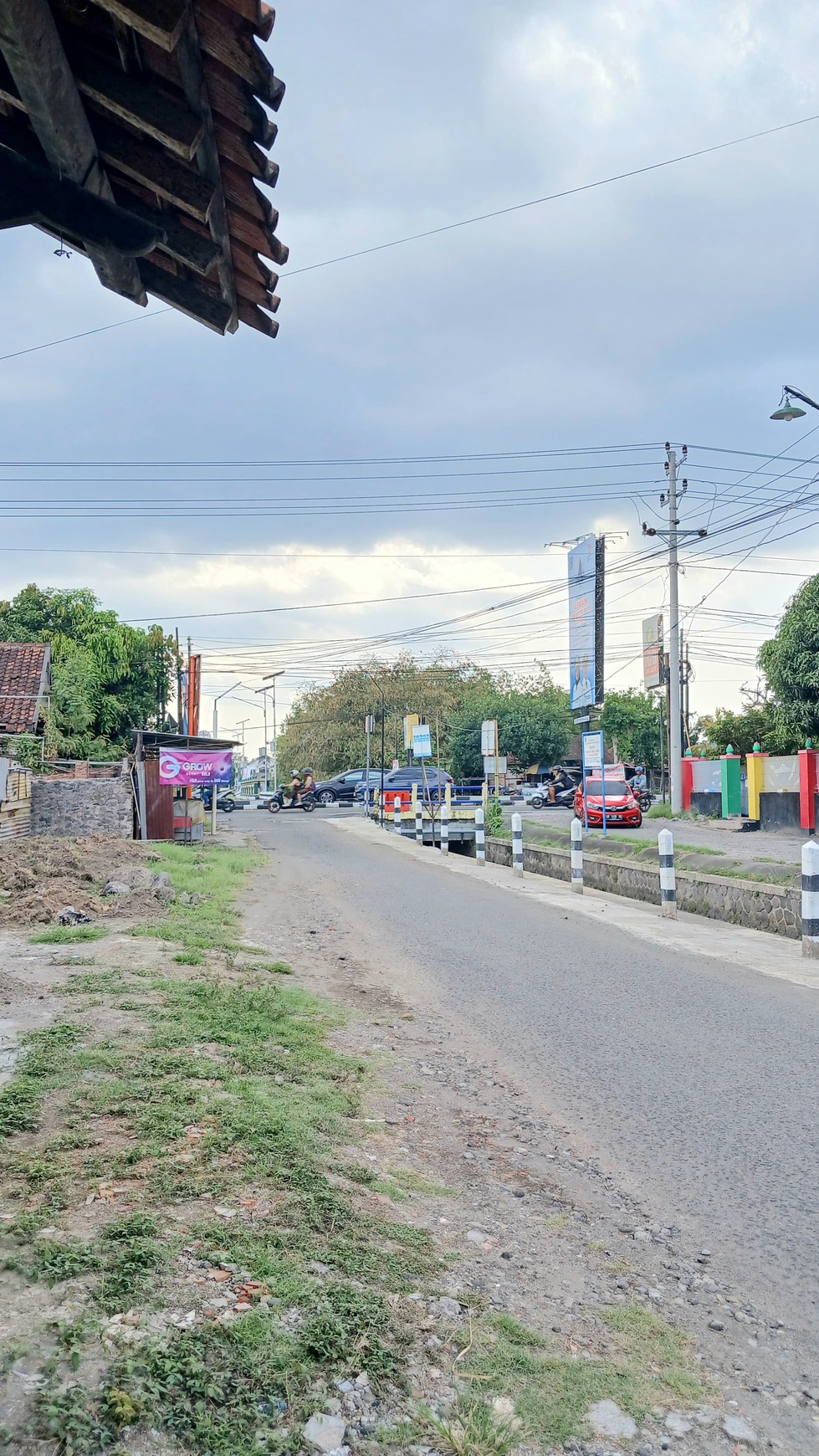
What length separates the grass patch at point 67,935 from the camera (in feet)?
31.6

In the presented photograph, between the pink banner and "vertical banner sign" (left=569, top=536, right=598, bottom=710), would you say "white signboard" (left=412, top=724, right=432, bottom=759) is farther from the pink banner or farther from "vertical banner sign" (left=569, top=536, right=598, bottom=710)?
the pink banner

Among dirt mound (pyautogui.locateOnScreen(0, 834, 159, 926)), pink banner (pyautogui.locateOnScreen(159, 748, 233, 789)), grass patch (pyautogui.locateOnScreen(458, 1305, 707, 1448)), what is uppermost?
pink banner (pyautogui.locateOnScreen(159, 748, 233, 789))

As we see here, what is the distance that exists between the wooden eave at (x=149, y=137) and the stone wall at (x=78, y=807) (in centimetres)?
2257

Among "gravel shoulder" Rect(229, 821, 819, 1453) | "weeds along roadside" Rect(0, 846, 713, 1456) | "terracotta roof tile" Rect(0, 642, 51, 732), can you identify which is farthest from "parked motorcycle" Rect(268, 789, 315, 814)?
"weeds along roadside" Rect(0, 846, 713, 1456)

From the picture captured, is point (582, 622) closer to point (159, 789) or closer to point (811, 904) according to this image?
point (159, 789)

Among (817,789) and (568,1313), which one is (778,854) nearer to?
(817,789)

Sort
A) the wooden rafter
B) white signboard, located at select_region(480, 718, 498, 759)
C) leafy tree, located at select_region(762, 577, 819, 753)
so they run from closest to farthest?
1. the wooden rafter
2. leafy tree, located at select_region(762, 577, 819, 753)
3. white signboard, located at select_region(480, 718, 498, 759)

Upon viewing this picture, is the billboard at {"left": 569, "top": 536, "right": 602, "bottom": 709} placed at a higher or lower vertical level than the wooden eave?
higher

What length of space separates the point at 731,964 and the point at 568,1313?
6591 mm

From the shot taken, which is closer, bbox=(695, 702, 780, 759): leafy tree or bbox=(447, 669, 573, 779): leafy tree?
bbox=(695, 702, 780, 759): leafy tree

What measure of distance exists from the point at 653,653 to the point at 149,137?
54.1 metres

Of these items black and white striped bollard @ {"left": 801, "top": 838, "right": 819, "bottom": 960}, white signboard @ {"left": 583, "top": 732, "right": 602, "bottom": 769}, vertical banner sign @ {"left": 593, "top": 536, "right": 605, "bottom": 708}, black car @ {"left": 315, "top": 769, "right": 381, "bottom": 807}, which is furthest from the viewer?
black car @ {"left": 315, "top": 769, "right": 381, "bottom": 807}

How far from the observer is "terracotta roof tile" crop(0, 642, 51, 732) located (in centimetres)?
3235

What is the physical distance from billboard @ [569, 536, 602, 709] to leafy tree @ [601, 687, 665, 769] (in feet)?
126
